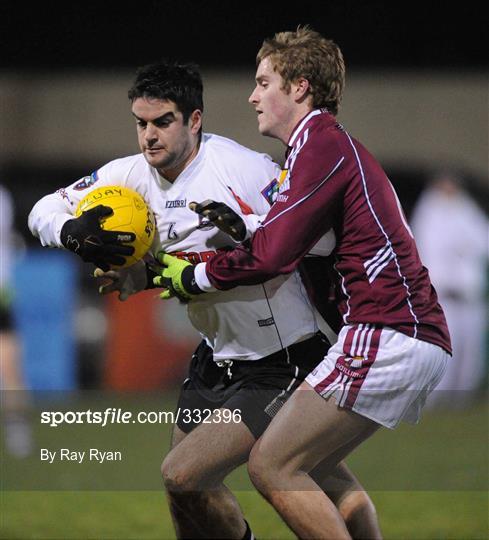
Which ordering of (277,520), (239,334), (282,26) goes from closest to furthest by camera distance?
(239,334)
(277,520)
(282,26)

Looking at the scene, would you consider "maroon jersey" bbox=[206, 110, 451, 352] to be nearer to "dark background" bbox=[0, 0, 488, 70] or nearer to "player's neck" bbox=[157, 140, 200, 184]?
"player's neck" bbox=[157, 140, 200, 184]

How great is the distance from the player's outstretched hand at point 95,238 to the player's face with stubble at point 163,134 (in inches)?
12.8

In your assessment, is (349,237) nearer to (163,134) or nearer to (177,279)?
(177,279)

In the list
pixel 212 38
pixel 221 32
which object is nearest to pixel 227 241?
pixel 221 32

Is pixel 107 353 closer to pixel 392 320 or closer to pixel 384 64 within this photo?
pixel 384 64

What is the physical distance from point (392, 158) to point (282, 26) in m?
4.47

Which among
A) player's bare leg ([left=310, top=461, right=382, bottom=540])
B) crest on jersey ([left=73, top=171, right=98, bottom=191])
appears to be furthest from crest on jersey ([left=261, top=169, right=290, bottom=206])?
player's bare leg ([left=310, top=461, right=382, bottom=540])

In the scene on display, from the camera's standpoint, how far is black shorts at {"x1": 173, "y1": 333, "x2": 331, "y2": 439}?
4.29 meters

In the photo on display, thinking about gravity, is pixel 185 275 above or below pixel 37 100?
above

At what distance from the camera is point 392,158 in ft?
39.0

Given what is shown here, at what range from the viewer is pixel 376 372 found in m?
3.96

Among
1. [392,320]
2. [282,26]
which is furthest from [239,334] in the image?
[282,26]

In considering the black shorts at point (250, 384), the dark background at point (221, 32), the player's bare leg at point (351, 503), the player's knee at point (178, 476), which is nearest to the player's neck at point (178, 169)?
the black shorts at point (250, 384)

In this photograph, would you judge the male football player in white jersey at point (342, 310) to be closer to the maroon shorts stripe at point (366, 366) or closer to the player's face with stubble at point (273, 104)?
the maroon shorts stripe at point (366, 366)
